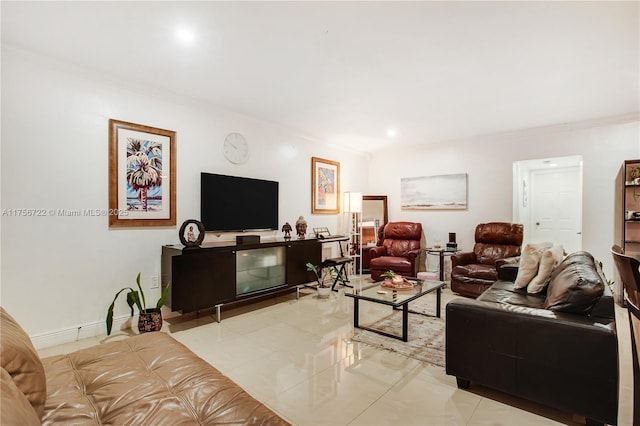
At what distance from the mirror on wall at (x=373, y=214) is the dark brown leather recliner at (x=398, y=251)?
0.29 m

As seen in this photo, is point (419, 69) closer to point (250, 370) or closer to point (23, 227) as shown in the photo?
point (250, 370)

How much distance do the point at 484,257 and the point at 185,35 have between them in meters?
4.78

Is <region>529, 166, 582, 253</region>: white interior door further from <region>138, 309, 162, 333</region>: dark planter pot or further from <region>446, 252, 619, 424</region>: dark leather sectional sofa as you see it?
<region>138, 309, 162, 333</region>: dark planter pot

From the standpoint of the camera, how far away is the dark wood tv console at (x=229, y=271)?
123 inches

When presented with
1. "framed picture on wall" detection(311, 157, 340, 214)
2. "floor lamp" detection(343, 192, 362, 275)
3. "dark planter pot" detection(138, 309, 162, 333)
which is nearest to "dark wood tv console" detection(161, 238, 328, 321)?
"dark planter pot" detection(138, 309, 162, 333)

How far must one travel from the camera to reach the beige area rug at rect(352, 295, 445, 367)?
8.62 ft

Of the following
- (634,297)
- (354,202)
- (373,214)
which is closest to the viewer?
(634,297)

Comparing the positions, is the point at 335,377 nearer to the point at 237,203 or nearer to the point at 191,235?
the point at 191,235

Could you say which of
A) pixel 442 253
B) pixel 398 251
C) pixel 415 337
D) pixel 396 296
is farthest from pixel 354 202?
pixel 415 337

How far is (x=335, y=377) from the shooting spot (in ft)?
7.52

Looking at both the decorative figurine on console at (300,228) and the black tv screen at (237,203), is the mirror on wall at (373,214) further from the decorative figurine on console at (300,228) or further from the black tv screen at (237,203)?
the black tv screen at (237,203)

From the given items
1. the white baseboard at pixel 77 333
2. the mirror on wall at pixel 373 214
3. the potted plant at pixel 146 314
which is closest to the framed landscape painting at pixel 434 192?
the mirror on wall at pixel 373 214

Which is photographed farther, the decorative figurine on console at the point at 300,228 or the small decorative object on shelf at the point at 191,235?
the decorative figurine on console at the point at 300,228

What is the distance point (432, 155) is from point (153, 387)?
5.63 meters
